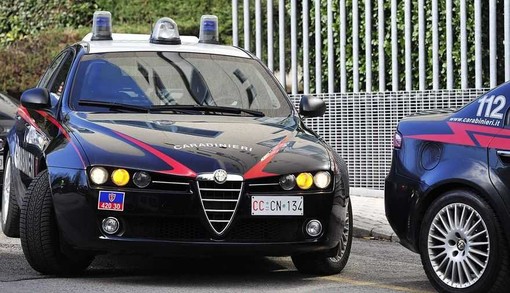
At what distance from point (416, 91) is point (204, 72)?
5426 millimetres

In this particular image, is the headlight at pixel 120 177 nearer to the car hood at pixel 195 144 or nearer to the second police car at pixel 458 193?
the car hood at pixel 195 144

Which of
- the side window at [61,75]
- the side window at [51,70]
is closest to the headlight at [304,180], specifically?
the side window at [61,75]

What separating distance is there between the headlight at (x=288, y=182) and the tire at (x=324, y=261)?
2.19 ft

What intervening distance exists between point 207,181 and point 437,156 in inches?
55.2

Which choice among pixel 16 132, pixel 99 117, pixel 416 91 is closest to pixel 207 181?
pixel 99 117

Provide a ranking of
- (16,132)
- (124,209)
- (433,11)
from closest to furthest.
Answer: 1. (124,209)
2. (16,132)
3. (433,11)

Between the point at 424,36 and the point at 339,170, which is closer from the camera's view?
the point at 339,170

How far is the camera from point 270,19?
56.6 feet

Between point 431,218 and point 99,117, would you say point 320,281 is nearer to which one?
point 431,218

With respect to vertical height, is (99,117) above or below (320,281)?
above

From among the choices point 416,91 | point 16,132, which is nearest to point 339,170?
point 16,132

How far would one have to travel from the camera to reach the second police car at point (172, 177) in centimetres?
895

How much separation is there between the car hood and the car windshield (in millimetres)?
278

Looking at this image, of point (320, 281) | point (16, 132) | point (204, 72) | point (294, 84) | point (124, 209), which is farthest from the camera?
point (294, 84)
